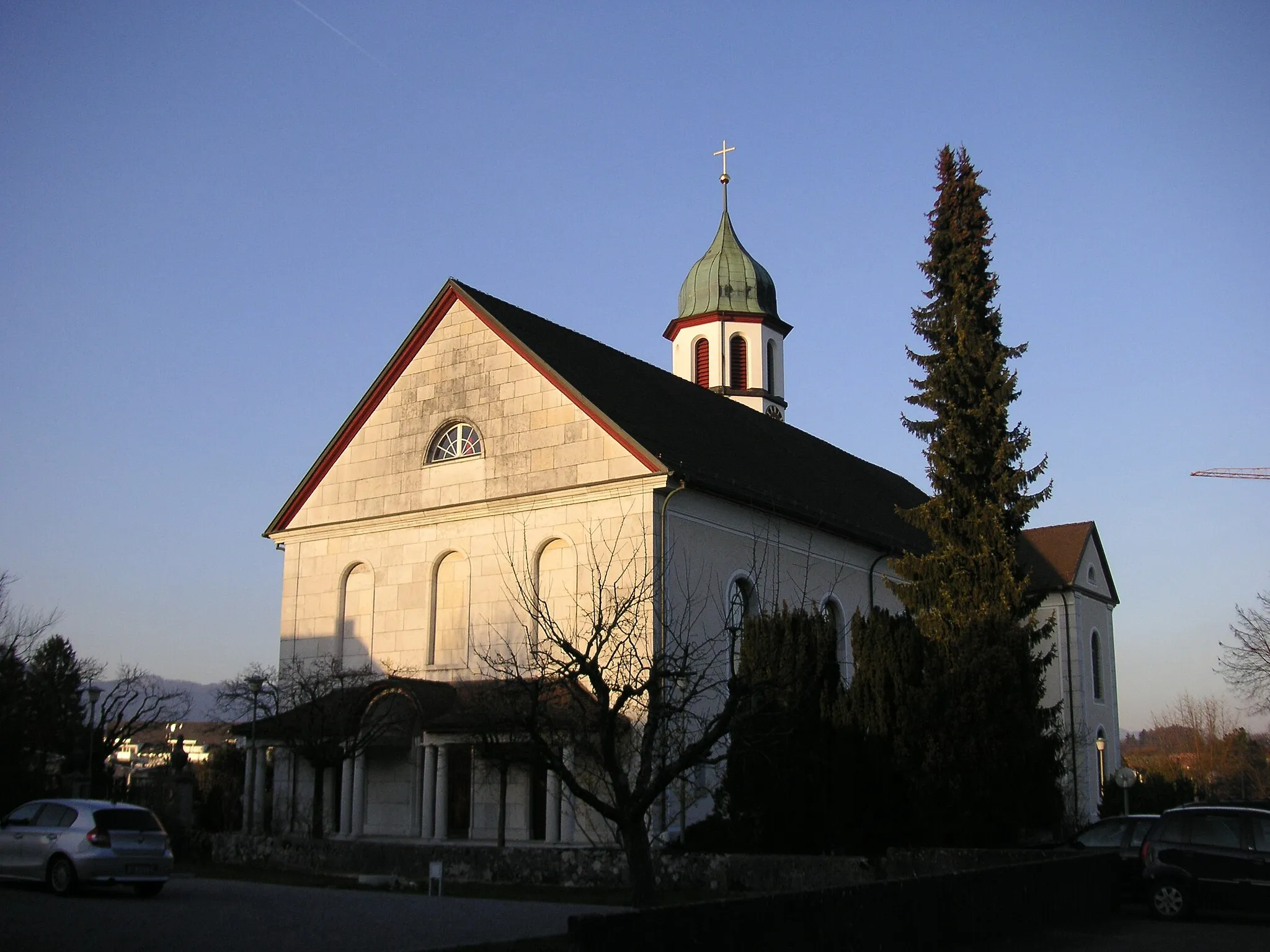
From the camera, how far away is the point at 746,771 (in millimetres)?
23266

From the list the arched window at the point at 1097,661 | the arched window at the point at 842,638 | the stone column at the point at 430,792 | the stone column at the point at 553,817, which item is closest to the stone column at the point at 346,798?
the stone column at the point at 430,792

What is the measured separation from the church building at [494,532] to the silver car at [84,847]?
23.4 feet

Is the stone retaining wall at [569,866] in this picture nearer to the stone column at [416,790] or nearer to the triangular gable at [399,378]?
the stone column at [416,790]

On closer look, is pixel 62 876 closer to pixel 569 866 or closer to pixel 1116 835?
pixel 569 866

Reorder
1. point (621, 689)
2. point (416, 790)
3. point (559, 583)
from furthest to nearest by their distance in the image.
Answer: point (416, 790) → point (559, 583) → point (621, 689)

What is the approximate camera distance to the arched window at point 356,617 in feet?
100

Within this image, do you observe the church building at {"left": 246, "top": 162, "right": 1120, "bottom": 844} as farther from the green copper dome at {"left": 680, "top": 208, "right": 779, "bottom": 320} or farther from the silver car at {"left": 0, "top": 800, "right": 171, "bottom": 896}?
the green copper dome at {"left": 680, "top": 208, "right": 779, "bottom": 320}

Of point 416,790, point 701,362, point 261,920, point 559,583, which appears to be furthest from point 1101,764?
point 261,920

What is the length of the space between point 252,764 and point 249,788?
2.24ft

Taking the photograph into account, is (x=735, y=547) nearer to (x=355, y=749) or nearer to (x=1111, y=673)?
(x=355, y=749)

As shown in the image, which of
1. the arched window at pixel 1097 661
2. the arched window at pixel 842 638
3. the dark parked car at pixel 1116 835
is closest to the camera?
the dark parked car at pixel 1116 835

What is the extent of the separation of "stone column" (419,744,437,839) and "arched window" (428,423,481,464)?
270 inches

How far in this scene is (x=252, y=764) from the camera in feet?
99.3

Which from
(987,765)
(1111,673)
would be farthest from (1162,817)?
(1111,673)
